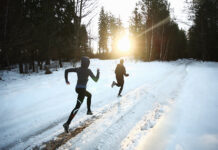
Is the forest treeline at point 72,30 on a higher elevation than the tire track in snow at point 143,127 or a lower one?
higher

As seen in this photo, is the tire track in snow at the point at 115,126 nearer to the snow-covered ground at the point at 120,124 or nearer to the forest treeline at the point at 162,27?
the snow-covered ground at the point at 120,124

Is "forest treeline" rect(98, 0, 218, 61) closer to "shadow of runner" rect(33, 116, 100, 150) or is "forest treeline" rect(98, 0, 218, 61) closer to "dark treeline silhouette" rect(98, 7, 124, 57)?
"dark treeline silhouette" rect(98, 7, 124, 57)

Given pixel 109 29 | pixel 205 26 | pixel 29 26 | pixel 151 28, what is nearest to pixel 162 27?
pixel 151 28

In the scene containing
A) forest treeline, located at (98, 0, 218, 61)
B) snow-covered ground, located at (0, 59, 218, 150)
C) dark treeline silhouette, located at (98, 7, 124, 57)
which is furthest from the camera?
dark treeline silhouette, located at (98, 7, 124, 57)

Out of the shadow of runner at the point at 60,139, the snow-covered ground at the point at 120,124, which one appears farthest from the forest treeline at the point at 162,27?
the shadow of runner at the point at 60,139

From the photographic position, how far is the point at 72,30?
18297mm

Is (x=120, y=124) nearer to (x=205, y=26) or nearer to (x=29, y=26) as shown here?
(x=29, y=26)

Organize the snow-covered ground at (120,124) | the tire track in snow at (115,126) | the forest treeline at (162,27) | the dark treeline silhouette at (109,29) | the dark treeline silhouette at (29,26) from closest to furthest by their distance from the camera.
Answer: the snow-covered ground at (120,124) < the tire track in snow at (115,126) < the dark treeline silhouette at (29,26) < the forest treeline at (162,27) < the dark treeline silhouette at (109,29)

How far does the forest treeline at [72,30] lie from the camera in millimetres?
8570

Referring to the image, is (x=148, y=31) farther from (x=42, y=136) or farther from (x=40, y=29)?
(x=42, y=136)

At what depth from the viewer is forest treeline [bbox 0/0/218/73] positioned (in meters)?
8.57

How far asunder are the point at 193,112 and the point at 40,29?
11777 mm

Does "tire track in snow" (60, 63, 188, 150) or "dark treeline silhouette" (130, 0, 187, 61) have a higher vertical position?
"dark treeline silhouette" (130, 0, 187, 61)

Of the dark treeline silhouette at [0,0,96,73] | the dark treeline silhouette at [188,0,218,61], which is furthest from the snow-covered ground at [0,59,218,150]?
the dark treeline silhouette at [188,0,218,61]
